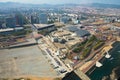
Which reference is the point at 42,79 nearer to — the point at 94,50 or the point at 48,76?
the point at 48,76

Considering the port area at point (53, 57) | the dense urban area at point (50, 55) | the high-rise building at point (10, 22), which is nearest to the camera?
the dense urban area at point (50, 55)

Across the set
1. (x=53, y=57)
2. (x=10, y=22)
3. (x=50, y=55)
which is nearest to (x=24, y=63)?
(x=53, y=57)

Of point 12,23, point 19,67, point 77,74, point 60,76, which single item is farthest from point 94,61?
point 12,23

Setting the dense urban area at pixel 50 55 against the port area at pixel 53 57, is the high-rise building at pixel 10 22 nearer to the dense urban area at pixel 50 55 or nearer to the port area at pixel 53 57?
the dense urban area at pixel 50 55

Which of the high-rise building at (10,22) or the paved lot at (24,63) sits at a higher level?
the high-rise building at (10,22)

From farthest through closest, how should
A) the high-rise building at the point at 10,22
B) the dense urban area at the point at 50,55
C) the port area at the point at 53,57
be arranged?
the high-rise building at the point at 10,22 → the port area at the point at 53,57 → the dense urban area at the point at 50,55

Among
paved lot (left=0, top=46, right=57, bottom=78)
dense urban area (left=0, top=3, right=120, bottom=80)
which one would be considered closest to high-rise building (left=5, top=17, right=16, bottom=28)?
dense urban area (left=0, top=3, right=120, bottom=80)

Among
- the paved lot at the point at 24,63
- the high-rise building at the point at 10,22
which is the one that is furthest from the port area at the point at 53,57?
the high-rise building at the point at 10,22

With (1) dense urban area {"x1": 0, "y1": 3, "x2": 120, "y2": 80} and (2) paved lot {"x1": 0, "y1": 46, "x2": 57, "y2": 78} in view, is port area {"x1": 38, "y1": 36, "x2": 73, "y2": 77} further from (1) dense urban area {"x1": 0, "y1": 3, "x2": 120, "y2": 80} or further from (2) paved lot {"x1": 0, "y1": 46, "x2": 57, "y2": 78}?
(2) paved lot {"x1": 0, "y1": 46, "x2": 57, "y2": 78}
